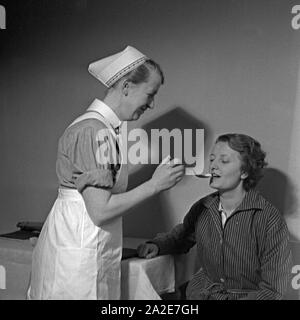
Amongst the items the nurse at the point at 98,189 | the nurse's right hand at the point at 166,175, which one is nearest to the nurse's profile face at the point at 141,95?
the nurse at the point at 98,189

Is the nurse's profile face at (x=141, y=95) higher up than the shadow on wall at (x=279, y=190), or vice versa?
the nurse's profile face at (x=141, y=95)

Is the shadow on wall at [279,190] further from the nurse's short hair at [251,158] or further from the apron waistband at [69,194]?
the apron waistband at [69,194]

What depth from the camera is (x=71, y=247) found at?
0.94 meters

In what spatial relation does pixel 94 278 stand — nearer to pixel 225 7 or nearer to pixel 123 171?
pixel 123 171

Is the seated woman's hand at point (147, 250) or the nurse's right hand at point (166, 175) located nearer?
the nurse's right hand at point (166, 175)

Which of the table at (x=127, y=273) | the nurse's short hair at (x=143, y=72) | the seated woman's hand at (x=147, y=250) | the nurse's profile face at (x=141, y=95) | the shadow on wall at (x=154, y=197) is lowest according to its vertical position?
the table at (x=127, y=273)

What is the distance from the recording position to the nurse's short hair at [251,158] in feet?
3.26

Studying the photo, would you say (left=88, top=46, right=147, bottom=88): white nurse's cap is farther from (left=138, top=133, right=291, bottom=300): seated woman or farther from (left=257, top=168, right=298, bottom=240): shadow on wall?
(left=257, top=168, right=298, bottom=240): shadow on wall

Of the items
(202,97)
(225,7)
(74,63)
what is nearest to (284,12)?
(225,7)

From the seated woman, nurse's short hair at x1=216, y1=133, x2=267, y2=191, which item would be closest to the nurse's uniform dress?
the seated woman

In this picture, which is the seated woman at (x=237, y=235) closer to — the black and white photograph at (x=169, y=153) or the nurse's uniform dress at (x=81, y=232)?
the black and white photograph at (x=169, y=153)

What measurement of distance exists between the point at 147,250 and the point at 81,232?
0.17 meters

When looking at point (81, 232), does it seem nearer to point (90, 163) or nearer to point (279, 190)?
Answer: point (90, 163)

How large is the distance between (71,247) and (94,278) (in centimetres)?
7
